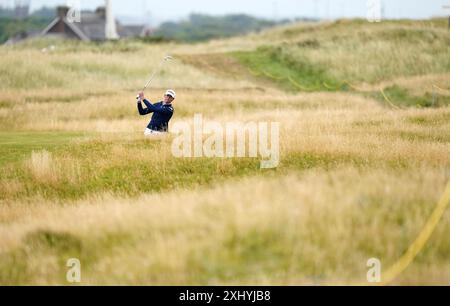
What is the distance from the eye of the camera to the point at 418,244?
11.4 m

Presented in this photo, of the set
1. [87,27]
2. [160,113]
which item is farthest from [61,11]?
[160,113]

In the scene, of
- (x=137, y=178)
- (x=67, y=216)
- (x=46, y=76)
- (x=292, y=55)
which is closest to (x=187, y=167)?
(x=137, y=178)

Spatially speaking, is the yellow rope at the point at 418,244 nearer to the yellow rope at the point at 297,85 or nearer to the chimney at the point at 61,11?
the yellow rope at the point at 297,85

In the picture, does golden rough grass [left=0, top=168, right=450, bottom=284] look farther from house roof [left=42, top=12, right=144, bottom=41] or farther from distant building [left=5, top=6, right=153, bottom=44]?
house roof [left=42, top=12, right=144, bottom=41]

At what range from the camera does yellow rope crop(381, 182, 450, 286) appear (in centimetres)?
1056

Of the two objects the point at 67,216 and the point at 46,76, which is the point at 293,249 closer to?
the point at 67,216

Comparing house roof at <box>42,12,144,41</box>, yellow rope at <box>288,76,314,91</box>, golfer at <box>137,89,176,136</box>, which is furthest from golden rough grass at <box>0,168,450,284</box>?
house roof at <box>42,12,144,41</box>

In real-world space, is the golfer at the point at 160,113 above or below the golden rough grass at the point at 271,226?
above

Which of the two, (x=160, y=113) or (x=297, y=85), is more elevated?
(x=160, y=113)

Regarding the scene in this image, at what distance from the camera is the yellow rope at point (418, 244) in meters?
10.6

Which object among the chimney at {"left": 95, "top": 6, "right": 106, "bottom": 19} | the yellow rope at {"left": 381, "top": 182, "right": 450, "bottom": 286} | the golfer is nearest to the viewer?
the yellow rope at {"left": 381, "top": 182, "right": 450, "bottom": 286}

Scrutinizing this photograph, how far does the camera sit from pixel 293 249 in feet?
37.2

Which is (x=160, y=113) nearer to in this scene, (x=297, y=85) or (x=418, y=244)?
(x=418, y=244)

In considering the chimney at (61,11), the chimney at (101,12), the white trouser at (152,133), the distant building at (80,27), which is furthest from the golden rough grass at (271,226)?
the chimney at (101,12)
